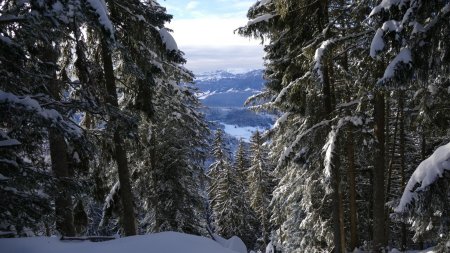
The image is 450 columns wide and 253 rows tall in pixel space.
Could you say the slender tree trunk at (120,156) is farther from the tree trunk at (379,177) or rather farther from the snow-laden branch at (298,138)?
the tree trunk at (379,177)

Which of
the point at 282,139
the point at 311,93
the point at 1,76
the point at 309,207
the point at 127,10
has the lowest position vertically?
the point at 309,207

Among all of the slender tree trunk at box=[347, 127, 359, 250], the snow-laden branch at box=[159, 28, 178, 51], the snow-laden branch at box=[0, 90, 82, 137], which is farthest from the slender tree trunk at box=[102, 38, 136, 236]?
the slender tree trunk at box=[347, 127, 359, 250]

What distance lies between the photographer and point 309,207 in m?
16.7

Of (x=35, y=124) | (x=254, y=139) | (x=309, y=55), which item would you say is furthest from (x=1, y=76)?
(x=254, y=139)

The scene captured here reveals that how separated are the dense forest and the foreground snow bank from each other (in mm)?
736

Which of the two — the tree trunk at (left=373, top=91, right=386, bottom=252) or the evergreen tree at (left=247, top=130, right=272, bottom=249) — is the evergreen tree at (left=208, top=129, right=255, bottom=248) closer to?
the evergreen tree at (left=247, top=130, right=272, bottom=249)

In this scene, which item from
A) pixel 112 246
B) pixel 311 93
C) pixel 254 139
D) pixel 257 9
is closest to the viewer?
pixel 112 246

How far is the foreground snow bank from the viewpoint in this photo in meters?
5.44

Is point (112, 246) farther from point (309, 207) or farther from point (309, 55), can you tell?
point (309, 207)

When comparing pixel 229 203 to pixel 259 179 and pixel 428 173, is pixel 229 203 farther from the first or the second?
pixel 428 173

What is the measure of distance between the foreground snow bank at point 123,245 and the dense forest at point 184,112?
74 centimetres

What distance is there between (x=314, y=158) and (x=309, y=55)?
3.48m

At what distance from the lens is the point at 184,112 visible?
1769 cm

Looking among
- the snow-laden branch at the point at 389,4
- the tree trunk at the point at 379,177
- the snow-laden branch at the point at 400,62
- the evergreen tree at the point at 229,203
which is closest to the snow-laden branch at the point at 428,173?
the snow-laden branch at the point at 400,62
